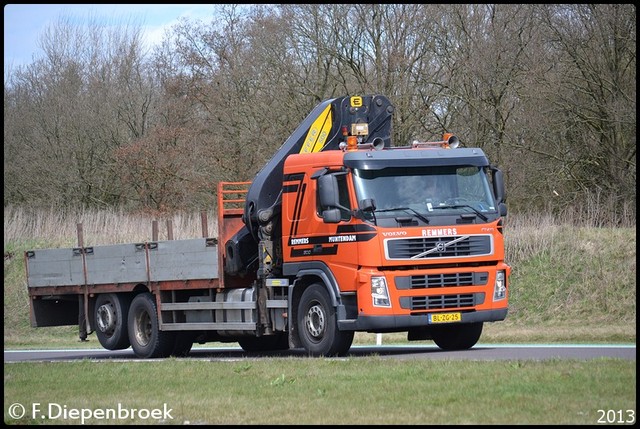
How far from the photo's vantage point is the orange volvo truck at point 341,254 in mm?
15805

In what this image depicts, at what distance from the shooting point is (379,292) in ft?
51.6

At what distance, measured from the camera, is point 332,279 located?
1619 cm

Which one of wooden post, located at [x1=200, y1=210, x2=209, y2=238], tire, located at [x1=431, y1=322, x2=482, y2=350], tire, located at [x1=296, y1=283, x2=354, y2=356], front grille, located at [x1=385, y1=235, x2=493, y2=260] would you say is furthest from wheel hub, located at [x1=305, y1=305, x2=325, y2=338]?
wooden post, located at [x1=200, y1=210, x2=209, y2=238]

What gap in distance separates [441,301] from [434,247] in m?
0.83

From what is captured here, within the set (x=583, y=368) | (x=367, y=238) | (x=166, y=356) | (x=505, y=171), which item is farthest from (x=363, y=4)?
(x=583, y=368)

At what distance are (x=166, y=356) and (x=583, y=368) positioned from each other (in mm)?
9373

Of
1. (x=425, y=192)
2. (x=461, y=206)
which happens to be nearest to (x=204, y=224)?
(x=425, y=192)

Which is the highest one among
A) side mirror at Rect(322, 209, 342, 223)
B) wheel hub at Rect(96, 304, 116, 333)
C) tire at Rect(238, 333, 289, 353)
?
side mirror at Rect(322, 209, 342, 223)

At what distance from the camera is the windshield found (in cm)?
1590

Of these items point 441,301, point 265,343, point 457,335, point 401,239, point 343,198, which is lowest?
point 265,343

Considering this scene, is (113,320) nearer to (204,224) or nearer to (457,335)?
(204,224)

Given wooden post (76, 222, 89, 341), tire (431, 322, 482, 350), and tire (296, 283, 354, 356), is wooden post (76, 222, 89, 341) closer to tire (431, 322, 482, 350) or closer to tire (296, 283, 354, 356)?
tire (296, 283, 354, 356)

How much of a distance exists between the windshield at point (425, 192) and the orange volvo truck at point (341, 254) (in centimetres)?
1

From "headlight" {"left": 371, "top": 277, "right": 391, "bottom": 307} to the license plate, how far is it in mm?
710
